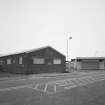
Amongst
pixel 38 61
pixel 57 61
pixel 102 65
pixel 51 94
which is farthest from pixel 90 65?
pixel 51 94

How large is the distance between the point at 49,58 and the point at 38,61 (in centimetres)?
322

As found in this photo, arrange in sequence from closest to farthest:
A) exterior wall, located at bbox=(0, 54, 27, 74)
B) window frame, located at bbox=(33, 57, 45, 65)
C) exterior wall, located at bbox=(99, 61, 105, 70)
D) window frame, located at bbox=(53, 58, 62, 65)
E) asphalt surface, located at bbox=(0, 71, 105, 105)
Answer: asphalt surface, located at bbox=(0, 71, 105, 105) → exterior wall, located at bbox=(0, 54, 27, 74) → window frame, located at bbox=(33, 57, 45, 65) → window frame, located at bbox=(53, 58, 62, 65) → exterior wall, located at bbox=(99, 61, 105, 70)

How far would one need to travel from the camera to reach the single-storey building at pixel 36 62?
25281 millimetres

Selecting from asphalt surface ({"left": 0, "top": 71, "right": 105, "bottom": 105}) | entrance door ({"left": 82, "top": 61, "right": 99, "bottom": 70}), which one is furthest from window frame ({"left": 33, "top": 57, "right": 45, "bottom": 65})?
entrance door ({"left": 82, "top": 61, "right": 99, "bottom": 70})

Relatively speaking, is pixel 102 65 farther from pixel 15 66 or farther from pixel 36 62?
pixel 15 66

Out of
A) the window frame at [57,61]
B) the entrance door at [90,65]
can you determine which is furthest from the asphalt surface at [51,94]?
the entrance door at [90,65]

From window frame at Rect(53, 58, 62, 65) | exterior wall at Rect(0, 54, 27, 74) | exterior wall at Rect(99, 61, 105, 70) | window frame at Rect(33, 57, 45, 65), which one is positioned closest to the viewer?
exterior wall at Rect(0, 54, 27, 74)

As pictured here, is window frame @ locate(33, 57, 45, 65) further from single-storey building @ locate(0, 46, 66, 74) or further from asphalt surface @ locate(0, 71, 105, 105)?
asphalt surface @ locate(0, 71, 105, 105)

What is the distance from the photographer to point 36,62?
2670cm

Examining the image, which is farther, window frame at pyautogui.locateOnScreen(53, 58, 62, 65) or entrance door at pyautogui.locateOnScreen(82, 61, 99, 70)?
entrance door at pyautogui.locateOnScreen(82, 61, 99, 70)

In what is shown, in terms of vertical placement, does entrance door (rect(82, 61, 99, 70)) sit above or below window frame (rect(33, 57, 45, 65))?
below

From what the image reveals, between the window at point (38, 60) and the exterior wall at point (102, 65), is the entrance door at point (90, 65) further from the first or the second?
the window at point (38, 60)

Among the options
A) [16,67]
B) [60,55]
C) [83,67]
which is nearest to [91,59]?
[83,67]

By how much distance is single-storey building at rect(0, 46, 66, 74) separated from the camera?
25.3m
